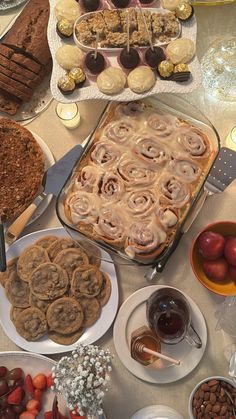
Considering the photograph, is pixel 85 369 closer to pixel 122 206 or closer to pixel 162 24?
pixel 122 206

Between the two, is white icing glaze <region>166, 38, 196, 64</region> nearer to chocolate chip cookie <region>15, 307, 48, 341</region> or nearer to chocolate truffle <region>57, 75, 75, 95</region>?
chocolate truffle <region>57, 75, 75, 95</region>

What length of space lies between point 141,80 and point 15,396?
902 millimetres

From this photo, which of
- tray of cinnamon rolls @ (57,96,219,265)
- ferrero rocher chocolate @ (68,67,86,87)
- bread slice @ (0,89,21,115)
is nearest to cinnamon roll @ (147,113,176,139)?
tray of cinnamon rolls @ (57,96,219,265)

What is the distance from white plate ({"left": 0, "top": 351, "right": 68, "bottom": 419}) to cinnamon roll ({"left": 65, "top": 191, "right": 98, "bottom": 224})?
40 centimetres

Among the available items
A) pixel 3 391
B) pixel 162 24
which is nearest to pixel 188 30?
pixel 162 24

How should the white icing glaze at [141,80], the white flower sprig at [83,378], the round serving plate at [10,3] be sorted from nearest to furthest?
the white flower sprig at [83,378] < the white icing glaze at [141,80] < the round serving plate at [10,3]

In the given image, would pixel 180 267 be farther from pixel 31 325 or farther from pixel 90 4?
pixel 90 4

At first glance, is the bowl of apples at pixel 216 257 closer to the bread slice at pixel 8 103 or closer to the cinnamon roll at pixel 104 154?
the cinnamon roll at pixel 104 154

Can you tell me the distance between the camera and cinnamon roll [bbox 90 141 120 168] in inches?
56.1

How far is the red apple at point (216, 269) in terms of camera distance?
146cm

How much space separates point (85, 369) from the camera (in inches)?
51.9

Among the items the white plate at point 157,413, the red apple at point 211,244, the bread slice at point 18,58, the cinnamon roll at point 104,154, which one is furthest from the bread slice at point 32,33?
the white plate at point 157,413

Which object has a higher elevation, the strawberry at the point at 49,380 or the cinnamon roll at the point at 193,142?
the cinnamon roll at the point at 193,142

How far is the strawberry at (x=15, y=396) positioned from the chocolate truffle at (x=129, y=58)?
3.01 feet
